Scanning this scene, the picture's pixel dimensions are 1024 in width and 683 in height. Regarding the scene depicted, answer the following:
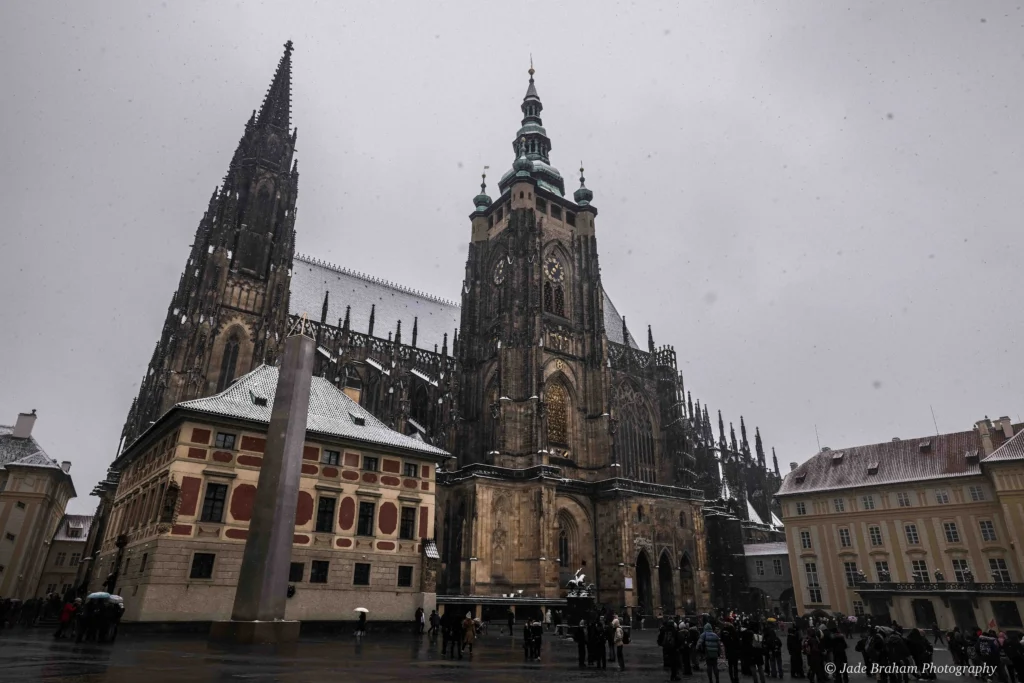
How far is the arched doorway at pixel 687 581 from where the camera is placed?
44562 mm

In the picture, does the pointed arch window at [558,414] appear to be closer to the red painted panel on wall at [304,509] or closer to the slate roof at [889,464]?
the slate roof at [889,464]

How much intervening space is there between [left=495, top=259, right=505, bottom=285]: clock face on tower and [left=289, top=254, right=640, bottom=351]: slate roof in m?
7.99

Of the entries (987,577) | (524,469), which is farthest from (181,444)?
(987,577)

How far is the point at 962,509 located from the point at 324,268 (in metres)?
53.3

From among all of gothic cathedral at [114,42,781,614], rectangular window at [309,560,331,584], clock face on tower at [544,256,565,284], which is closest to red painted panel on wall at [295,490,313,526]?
rectangular window at [309,560,331,584]

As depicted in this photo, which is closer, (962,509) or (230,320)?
(962,509)

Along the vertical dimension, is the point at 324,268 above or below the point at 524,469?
above

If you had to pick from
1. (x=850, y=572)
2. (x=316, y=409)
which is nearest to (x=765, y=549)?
(x=850, y=572)

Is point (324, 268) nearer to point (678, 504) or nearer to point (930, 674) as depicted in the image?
point (678, 504)

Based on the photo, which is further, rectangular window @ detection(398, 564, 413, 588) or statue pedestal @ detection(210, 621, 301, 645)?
rectangular window @ detection(398, 564, 413, 588)

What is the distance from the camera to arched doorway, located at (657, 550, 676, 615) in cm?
4381

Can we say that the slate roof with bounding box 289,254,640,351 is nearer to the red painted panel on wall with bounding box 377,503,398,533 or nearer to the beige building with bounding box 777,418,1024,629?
the beige building with bounding box 777,418,1024,629

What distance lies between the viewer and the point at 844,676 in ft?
42.2

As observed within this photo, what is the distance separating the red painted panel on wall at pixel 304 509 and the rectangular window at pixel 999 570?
129 feet
